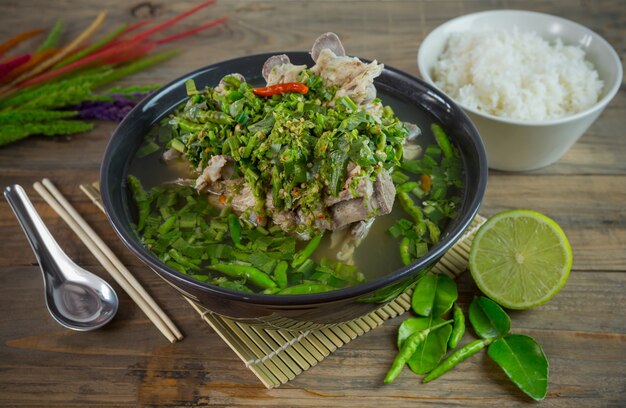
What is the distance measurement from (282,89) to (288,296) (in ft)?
2.41

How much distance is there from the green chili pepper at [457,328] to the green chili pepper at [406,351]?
0.15 ft

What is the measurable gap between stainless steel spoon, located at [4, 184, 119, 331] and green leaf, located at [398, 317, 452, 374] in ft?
3.57

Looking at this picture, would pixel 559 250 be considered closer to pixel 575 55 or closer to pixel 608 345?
pixel 608 345

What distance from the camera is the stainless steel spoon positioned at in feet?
7.53

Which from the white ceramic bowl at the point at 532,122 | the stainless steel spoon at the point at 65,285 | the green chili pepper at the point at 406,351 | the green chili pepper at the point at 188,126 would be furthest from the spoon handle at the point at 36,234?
the white ceramic bowl at the point at 532,122

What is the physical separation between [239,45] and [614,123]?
2213mm

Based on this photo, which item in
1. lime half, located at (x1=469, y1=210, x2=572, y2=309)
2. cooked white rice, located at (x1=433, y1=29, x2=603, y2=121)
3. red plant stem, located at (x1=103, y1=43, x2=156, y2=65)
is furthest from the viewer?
red plant stem, located at (x1=103, y1=43, x2=156, y2=65)

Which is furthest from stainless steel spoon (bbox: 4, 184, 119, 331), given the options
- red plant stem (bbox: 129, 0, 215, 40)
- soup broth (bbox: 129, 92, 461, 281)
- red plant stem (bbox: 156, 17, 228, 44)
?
red plant stem (bbox: 156, 17, 228, 44)

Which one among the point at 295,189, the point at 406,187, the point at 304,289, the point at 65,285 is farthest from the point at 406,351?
the point at 65,285

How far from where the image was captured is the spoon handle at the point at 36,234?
7.93 feet

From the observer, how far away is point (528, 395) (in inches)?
79.9

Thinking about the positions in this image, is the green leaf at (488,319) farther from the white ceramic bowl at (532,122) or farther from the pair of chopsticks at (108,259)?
the pair of chopsticks at (108,259)

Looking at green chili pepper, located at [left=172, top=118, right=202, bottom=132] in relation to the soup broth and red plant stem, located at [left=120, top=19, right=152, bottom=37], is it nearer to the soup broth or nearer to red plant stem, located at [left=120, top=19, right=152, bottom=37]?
the soup broth

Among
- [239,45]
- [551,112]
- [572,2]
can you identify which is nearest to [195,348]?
[551,112]
